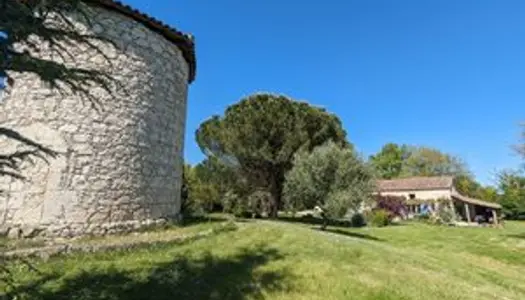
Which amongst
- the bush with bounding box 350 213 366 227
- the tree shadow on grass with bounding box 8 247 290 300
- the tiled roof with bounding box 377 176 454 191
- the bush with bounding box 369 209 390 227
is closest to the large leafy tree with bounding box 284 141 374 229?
the tree shadow on grass with bounding box 8 247 290 300

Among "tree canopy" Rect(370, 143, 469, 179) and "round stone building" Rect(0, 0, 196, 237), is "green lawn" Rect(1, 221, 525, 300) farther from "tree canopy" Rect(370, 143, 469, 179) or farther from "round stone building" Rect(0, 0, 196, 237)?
"tree canopy" Rect(370, 143, 469, 179)

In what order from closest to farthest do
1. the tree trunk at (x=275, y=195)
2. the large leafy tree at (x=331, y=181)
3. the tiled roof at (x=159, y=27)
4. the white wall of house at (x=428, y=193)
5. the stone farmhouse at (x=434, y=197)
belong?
1. the tiled roof at (x=159, y=27)
2. the large leafy tree at (x=331, y=181)
3. the tree trunk at (x=275, y=195)
4. the stone farmhouse at (x=434, y=197)
5. the white wall of house at (x=428, y=193)

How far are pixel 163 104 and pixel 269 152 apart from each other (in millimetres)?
13726

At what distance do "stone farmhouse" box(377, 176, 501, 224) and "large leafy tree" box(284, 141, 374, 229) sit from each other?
2551 centimetres

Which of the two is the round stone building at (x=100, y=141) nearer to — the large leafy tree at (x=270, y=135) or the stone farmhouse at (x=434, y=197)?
the large leafy tree at (x=270, y=135)

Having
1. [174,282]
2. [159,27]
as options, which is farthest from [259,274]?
[159,27]

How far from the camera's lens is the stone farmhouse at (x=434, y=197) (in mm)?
42141

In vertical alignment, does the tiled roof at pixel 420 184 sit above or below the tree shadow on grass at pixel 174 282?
above

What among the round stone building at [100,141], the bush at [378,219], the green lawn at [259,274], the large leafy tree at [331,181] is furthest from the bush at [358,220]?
the round stone building at [100,141]

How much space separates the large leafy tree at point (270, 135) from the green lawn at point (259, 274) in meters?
13.3

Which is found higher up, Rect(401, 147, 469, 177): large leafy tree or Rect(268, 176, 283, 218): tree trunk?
Rect(401, 147, 469, 177): large leafy tree

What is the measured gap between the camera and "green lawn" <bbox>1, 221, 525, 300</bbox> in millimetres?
6191

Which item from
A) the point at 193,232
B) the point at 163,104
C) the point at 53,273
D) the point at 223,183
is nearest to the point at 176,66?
the point at 163,104

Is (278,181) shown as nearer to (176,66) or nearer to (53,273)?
(176,66)
